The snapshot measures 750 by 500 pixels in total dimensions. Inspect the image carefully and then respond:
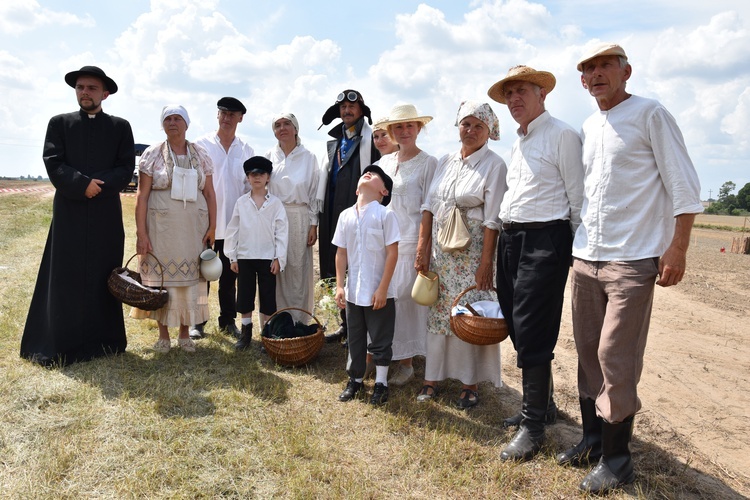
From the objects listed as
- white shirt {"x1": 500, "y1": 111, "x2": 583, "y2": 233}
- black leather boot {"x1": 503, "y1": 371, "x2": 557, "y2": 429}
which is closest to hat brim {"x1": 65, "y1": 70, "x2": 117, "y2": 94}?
white shirt {"x1": 500, "y1": 111, "x2": 583, "y2": 233}

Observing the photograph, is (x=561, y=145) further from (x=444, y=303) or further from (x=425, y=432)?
(x=425, y=432)

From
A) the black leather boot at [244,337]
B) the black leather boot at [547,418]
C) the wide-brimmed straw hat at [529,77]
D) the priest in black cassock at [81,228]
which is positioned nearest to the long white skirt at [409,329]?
the black leather boot at [547,418]

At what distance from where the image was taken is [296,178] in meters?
5.37

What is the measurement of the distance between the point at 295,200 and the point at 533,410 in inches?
121

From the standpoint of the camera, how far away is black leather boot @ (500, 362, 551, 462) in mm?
3418

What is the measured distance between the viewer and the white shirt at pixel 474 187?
12.7ft

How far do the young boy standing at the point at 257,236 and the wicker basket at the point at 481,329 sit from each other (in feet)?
6.94

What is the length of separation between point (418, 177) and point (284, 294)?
6.64 ft

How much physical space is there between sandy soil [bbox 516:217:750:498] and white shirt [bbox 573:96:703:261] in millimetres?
1585

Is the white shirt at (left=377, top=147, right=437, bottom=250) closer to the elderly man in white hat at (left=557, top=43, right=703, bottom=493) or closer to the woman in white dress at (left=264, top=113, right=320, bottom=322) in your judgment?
the woman in white dress at (left=264, top=113, right=320, bottom=322)

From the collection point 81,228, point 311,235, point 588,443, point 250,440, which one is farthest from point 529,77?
point 81,228

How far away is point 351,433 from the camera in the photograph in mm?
3707

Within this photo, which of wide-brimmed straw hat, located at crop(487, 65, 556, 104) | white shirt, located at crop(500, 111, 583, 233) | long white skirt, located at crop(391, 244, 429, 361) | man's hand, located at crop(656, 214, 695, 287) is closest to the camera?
man's hand, located at crop(656, 214, 695, 287)

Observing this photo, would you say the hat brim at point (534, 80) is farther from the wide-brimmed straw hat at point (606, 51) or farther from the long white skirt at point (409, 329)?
the long white skirt at point (409, 329)
